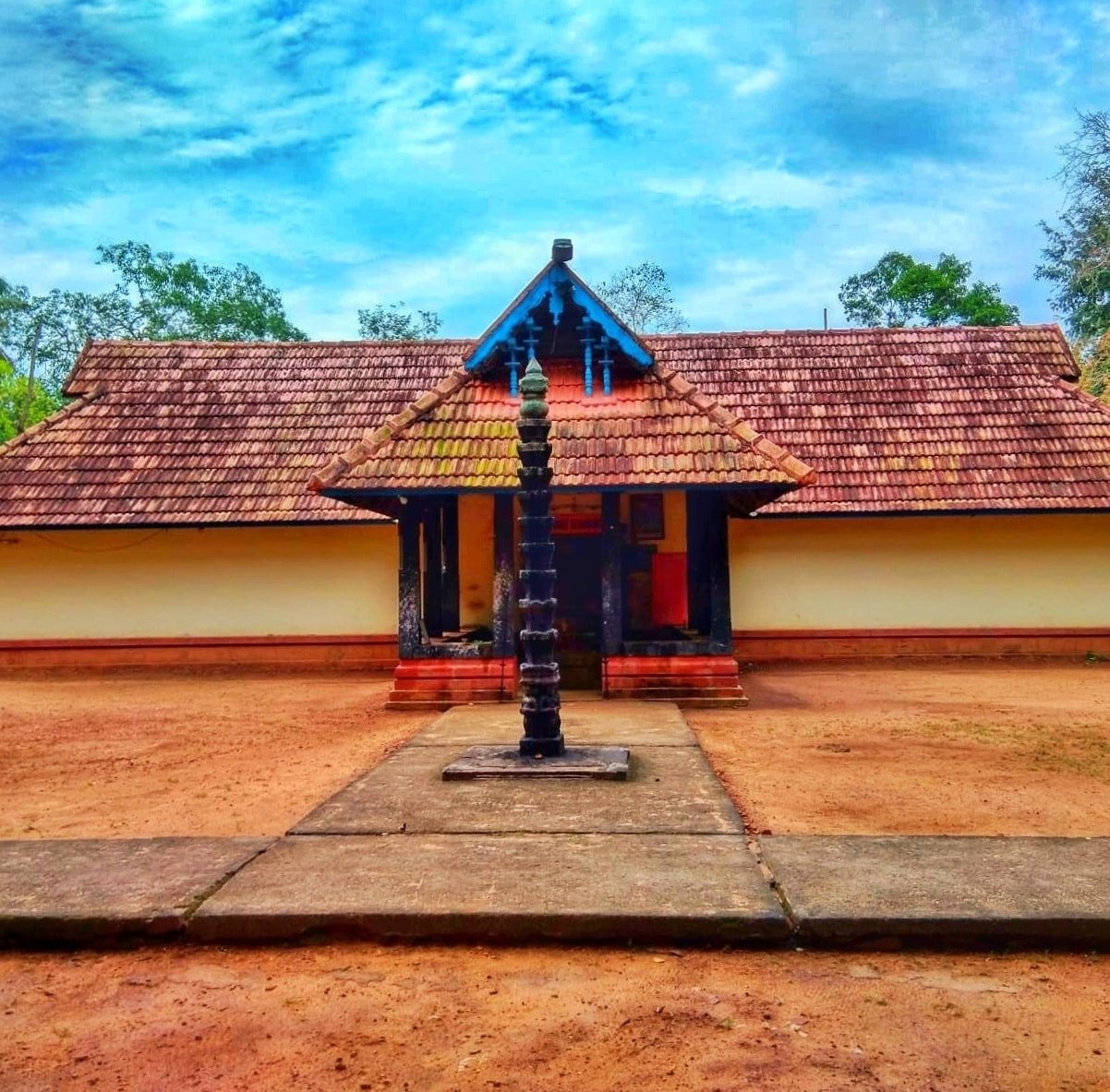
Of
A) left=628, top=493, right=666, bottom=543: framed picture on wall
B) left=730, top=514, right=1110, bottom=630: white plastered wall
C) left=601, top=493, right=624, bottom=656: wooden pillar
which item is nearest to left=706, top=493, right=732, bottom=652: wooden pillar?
left=601, top=493, right=624, bottom=656: wooden pillar

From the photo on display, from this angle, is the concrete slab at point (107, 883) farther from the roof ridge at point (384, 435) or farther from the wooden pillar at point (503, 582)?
the wooden pillar at point (503, 582)

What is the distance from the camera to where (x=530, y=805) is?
516cm

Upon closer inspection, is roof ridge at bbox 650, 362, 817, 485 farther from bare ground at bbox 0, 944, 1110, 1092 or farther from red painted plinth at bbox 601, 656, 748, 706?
bare ground at bbox 0, 944, 1110, 1092

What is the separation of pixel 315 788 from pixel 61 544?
10056mm

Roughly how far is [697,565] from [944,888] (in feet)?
27.0

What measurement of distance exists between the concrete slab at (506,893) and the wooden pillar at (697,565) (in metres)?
5.99

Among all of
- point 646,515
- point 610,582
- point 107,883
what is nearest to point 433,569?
point 610,582

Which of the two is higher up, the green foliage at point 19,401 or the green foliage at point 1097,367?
the green foliage at point 19,401

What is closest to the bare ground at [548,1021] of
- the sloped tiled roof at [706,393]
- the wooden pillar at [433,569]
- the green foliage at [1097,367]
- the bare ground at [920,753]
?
the bare ground at [920,753]

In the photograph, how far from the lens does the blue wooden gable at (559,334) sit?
1002 centimetres

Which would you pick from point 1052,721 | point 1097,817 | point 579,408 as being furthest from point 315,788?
point 1052,721

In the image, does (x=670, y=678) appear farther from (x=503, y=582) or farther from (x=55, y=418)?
(x=55, y=418)

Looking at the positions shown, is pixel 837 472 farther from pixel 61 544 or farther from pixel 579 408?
pixel 61 544

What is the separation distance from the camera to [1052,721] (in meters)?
8.48
